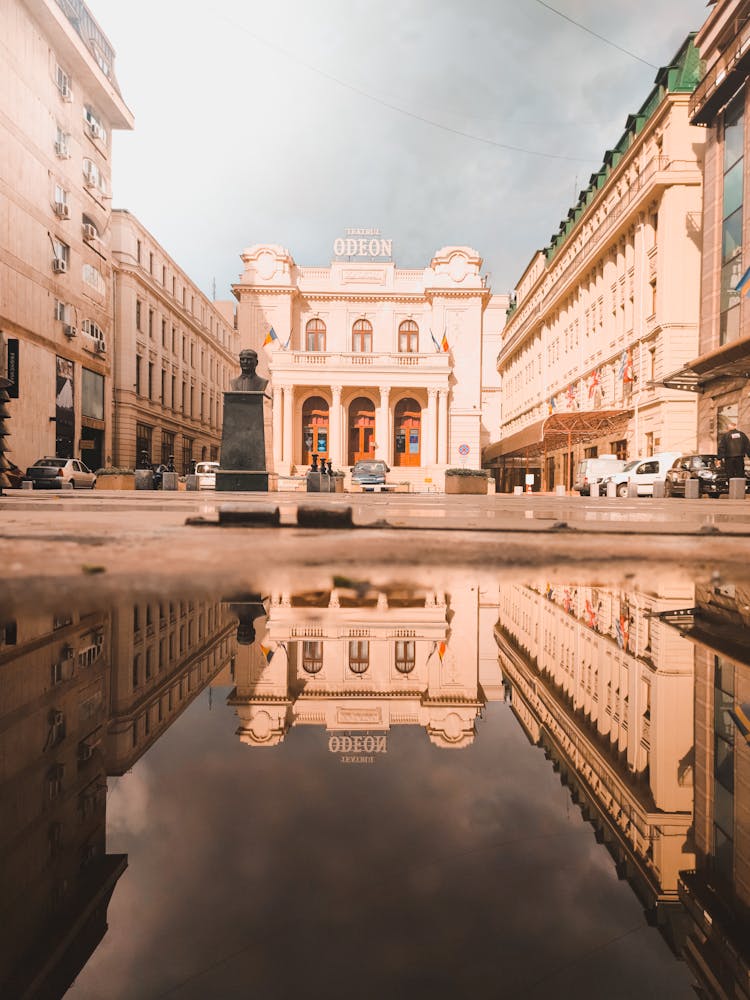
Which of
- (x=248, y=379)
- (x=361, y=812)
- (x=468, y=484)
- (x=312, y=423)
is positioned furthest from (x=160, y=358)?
(x=361, y=812)

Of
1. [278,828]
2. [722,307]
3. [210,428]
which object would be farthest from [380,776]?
[210,428]

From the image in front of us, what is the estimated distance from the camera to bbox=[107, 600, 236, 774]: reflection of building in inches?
47.9

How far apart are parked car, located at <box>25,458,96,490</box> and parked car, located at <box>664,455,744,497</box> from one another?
73.4ft

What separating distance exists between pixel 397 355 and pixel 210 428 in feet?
76.3

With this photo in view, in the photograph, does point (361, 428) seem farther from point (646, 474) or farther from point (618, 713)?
point (618, 713)

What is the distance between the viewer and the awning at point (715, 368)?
64.8 feet

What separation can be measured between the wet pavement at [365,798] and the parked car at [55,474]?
25.4 metres

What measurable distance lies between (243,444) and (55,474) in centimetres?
1421

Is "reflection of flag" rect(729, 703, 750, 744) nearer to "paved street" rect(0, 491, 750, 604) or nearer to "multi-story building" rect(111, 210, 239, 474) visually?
"paved street" rect(0, 491, 750, 604)

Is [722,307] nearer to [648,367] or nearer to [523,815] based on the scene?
[648,367]

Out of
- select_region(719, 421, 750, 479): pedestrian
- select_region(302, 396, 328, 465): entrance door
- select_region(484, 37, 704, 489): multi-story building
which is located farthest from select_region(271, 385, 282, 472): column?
select_region(719, 421, 750, 479): pedestrian

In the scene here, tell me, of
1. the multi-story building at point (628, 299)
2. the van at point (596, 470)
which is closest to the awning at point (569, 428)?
the multi-story building at point (628, 299)

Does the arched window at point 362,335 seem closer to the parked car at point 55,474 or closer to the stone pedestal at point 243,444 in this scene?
the parked car at point 55,474

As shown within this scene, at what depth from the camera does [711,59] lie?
79.7ft
